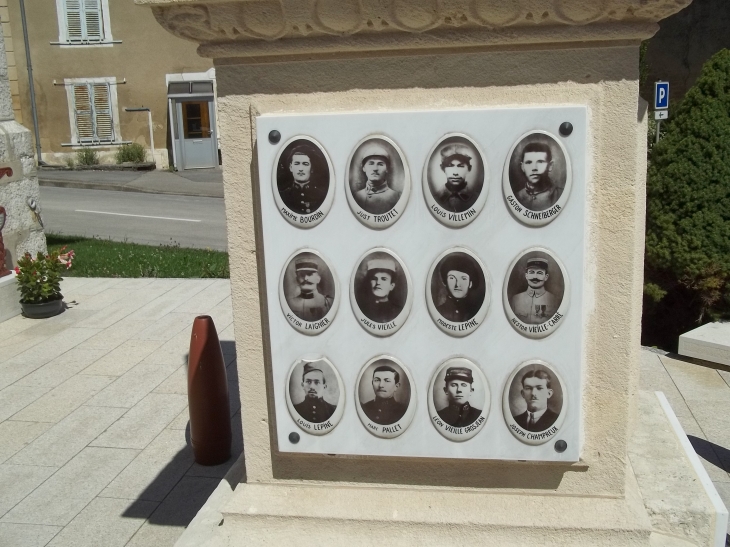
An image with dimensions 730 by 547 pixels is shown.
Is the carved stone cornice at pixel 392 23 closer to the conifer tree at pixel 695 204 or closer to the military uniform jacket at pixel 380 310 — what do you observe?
the military uniform jacket at pixel 380 310

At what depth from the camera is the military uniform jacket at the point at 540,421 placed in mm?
2516

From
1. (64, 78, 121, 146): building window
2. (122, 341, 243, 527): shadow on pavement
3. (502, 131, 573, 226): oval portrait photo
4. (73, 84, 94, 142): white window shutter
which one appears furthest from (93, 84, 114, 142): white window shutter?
(502, 131, 573, 226): oval portrait photo

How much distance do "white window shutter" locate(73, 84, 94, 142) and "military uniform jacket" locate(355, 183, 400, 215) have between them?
2609cm

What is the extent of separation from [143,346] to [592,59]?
6.35 metres

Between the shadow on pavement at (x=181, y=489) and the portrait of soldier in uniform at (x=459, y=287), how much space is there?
262 centimetres

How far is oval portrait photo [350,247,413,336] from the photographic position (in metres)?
2.50

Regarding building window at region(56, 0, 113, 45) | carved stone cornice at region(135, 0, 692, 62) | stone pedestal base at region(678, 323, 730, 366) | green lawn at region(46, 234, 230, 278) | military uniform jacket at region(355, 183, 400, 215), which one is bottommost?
green lawn at region(46, 234, 230, 278)

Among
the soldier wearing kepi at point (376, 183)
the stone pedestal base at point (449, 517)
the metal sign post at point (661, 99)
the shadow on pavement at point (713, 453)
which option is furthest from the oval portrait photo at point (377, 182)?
the metal sign post at point (661, 99)

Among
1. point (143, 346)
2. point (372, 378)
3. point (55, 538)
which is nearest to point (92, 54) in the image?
point (143, 346)

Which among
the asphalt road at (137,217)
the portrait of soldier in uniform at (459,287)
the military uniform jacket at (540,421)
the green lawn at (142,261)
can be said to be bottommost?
the asphalt road at (137,217)

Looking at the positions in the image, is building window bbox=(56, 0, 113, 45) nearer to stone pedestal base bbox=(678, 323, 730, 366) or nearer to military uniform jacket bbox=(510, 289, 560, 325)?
stone pedestal base bbox=(678, 323, 730, 366)

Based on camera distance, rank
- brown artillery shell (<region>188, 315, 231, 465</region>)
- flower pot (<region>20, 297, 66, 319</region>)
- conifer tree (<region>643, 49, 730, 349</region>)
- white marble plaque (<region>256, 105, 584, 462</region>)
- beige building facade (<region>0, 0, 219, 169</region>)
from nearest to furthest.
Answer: white marble plaque (<region>256, 105, 584, 462</region>) → brown artillery shell (<region>188, 315, 231, 465</region>) → conifer tree (<region>643, 49, 730, 349</region>) → flower pot (<region>20, 297, 66, 319</region>) → beige building facade (<region>0, 0, 219, 169</region>)

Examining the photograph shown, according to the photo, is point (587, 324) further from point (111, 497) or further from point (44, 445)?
point (44, 445)

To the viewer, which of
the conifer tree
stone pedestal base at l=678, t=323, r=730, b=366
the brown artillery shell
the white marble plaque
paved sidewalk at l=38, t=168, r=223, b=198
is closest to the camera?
the white marble plaque
